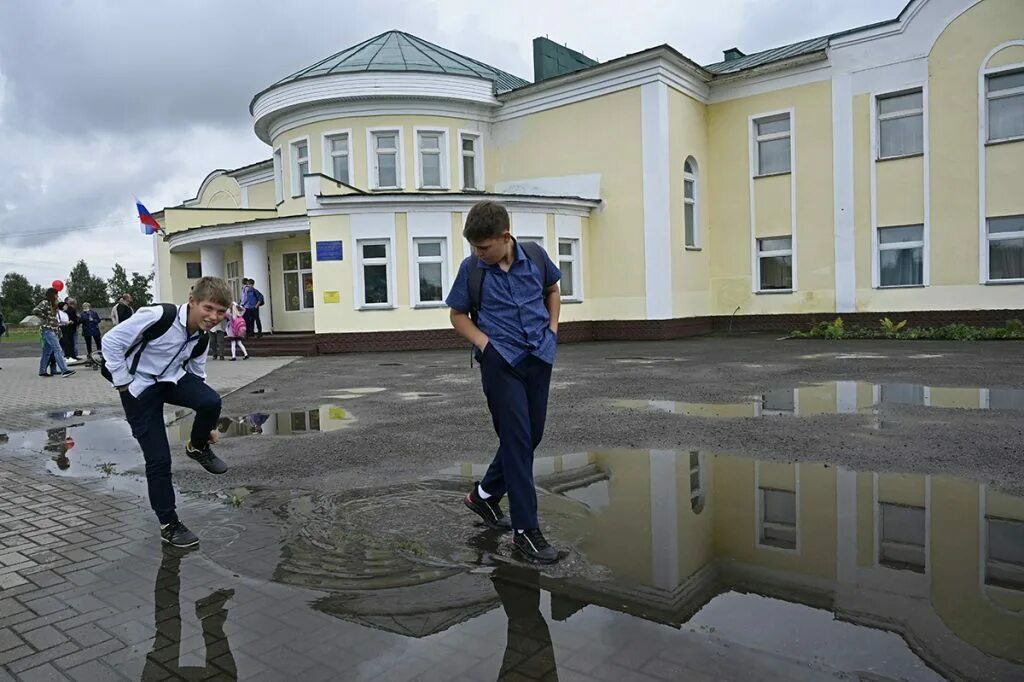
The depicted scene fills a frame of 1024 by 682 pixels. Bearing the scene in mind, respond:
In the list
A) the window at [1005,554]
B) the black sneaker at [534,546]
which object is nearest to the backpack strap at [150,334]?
the black sneaker at [534,546]

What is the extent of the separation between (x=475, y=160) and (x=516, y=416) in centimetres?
2282

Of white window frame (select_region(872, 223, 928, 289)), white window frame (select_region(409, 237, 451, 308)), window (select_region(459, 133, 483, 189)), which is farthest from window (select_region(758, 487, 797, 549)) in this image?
window (select_region(459, 133, 483, 189))

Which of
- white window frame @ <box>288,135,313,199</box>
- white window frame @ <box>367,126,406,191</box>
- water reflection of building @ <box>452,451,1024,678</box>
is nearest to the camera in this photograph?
water reflection of building @ <box>452,451,1024,678</box>

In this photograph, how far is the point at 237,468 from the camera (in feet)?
21.1

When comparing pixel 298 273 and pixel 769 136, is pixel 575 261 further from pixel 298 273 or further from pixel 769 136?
pixel 298 273

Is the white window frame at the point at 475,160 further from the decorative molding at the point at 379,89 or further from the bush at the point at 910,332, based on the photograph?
the bush at the point at 910,332

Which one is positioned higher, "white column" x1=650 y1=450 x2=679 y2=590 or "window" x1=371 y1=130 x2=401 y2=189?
"window" x1=371 y1=130 x2=401 y2=189

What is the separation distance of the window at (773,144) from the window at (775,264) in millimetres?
2107

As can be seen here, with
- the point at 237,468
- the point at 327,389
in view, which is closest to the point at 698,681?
the point at 237,468

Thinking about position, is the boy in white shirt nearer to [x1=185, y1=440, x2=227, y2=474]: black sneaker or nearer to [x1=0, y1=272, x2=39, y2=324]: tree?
[x1=185, y1=440, x2=227, y2=474]: black sneaker

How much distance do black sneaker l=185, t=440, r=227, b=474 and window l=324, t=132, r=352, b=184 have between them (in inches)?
826

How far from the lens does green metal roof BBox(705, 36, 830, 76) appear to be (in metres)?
22.4

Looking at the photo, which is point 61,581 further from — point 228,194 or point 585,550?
point 228,194

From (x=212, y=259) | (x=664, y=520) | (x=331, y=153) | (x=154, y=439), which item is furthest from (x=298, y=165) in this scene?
(x=664, y=520)
